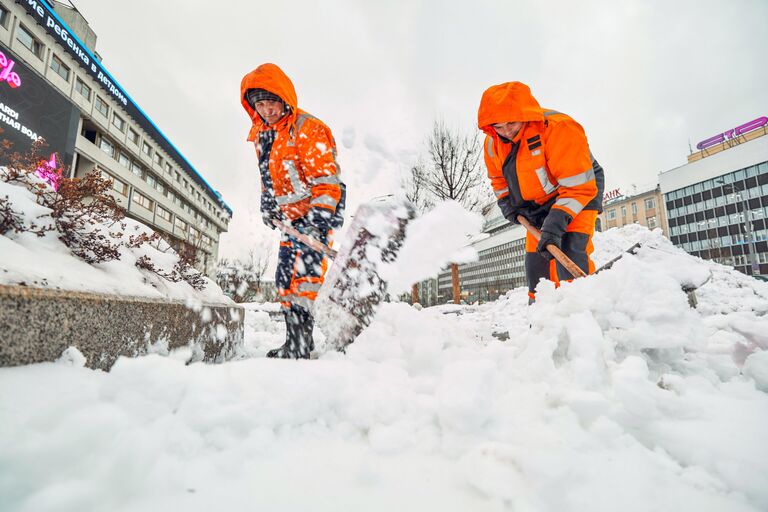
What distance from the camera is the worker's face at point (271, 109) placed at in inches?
108

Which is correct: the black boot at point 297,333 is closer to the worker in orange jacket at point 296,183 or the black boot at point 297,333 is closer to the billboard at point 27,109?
the worker in orange jacket at point 296,183

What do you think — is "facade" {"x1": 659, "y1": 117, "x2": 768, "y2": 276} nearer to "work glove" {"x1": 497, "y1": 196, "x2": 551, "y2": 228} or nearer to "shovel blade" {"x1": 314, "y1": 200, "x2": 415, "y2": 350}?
"work glove" {"x1": 497, "y1": 196, "x2": 551, "y2": 228}

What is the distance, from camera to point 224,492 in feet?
2.47

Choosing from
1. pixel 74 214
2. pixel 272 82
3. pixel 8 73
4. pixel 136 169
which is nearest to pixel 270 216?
pixel 272 82

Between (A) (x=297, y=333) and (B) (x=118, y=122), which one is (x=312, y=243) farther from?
(B) (x=118, y=122)

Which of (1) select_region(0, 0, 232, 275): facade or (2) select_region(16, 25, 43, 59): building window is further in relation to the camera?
(2) select_region(16, 25, 43, 59): building window

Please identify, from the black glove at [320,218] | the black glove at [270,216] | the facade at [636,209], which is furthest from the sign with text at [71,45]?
the facade at [636,209]

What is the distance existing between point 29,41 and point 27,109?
860cm

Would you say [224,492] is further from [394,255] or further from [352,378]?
[394,255]

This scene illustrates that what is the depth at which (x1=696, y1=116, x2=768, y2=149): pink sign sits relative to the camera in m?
39.6

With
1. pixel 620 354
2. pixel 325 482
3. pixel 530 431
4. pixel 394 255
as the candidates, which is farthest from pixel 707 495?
pixel 394 255

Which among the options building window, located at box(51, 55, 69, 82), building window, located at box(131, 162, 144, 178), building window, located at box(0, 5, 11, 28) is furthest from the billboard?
building window, located at box(131, 162, 144, 178)

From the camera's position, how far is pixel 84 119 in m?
25.7

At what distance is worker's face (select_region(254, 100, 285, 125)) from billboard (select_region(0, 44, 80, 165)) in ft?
51.7
